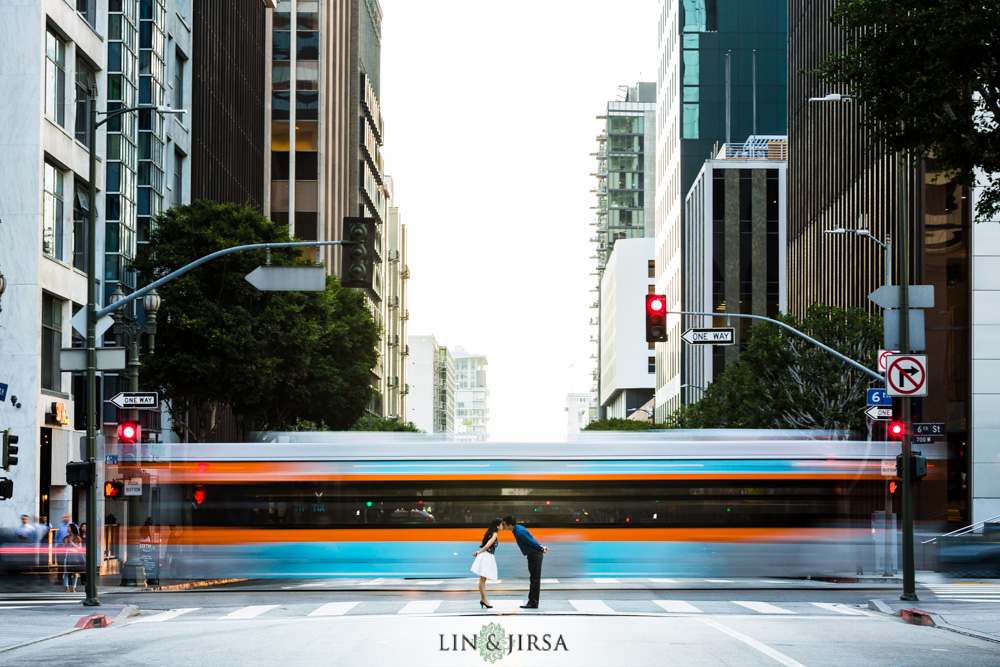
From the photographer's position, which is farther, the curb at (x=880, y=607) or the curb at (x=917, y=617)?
the curb at (x=880, y=607)

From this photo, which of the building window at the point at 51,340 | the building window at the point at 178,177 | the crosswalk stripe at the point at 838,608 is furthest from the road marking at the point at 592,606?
the building window at the point at 178,177

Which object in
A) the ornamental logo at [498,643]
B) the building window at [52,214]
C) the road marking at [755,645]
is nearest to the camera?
the road marking at [755,645]

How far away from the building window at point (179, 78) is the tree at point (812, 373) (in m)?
25.3

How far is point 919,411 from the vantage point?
167ft

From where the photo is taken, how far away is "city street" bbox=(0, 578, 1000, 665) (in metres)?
15.2

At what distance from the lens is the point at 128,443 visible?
28.6 m

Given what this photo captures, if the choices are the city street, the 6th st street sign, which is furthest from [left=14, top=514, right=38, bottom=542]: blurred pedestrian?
the 6th st street sign

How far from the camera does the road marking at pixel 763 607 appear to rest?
2231 centimetres

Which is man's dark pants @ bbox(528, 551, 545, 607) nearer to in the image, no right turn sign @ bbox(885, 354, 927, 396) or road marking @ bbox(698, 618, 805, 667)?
road marking @ bbox(698, 618, 805, 667)

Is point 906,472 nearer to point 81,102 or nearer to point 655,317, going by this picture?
point 655,317

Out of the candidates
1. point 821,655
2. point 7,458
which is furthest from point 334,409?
point 821,655

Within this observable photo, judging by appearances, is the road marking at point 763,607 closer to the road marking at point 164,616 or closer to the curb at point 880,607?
the curb at point 880,607

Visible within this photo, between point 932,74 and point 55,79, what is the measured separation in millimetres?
31665

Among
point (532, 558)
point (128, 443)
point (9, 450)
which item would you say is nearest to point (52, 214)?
point (9, 450)
